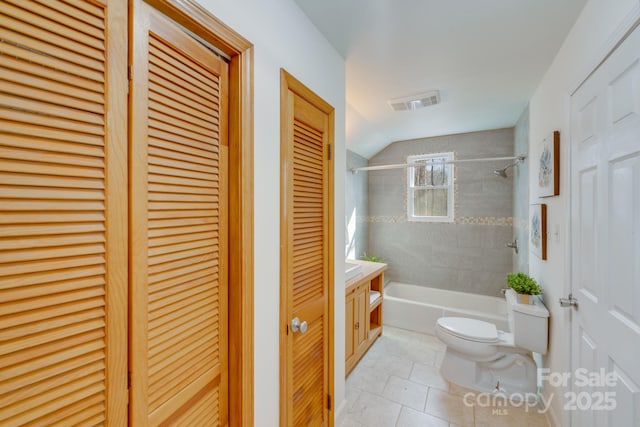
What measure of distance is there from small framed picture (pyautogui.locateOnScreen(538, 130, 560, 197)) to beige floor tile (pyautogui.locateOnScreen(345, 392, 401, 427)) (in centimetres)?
184

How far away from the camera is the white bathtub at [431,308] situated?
289cm

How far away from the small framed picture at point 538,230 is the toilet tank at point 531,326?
0.38 m

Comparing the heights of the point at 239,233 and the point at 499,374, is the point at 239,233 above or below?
above

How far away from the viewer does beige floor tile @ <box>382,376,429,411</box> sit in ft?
6.39

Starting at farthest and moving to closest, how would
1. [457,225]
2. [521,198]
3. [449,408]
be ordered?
[457,225], [521,198], [449,408]

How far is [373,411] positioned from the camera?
187 cm

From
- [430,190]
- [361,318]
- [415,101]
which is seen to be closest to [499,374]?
[361,318]

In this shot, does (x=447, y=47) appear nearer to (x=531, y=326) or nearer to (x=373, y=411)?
(x=531, y=326)

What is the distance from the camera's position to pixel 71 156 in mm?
582

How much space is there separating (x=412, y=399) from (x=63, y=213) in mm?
2378


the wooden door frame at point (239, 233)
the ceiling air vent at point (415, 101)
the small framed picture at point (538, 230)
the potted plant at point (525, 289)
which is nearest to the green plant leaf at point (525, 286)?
the potted plant at point (525, 289)

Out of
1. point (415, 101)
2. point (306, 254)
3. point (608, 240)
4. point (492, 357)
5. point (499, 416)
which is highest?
point (415, 101)

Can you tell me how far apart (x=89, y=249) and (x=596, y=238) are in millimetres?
1879

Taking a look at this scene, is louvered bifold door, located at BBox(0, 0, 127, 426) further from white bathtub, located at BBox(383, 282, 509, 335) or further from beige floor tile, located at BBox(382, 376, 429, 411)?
white bathtub, located at BBox(383, 282, 509, 335)
